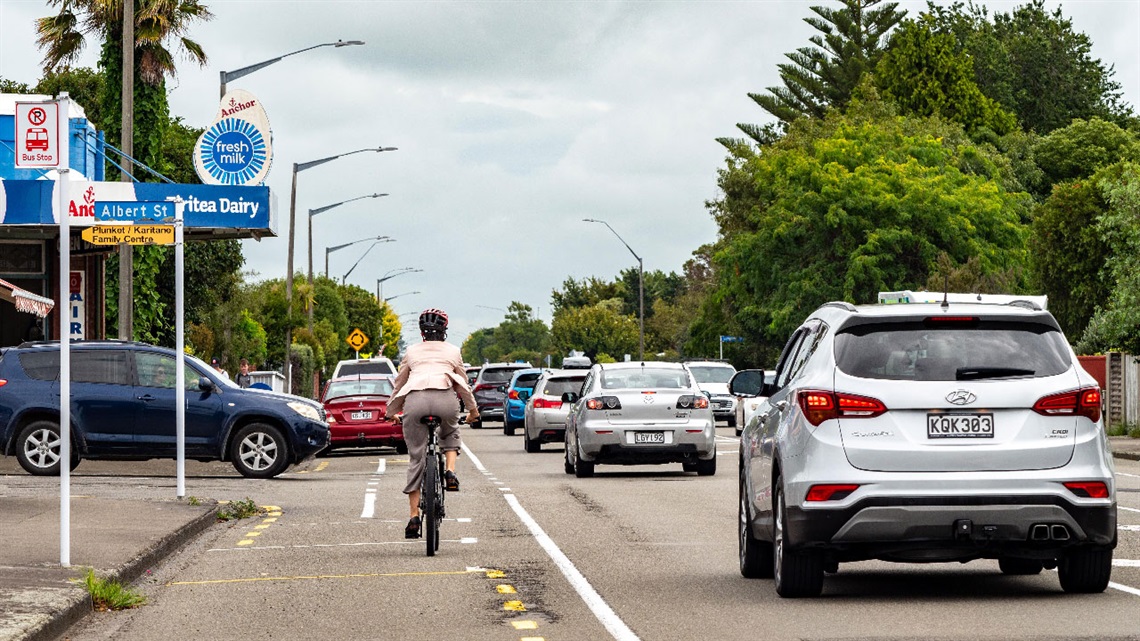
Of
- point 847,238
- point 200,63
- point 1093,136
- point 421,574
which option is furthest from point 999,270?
point 421,574

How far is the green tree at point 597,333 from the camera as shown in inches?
6452

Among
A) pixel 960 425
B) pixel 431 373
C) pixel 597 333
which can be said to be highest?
pixel 597 333

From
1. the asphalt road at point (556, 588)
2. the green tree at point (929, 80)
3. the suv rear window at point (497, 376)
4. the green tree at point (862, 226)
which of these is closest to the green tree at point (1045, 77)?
the green tree at point (929, 80)

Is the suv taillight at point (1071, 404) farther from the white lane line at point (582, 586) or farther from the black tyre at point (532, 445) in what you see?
the black tyre at point (532, 445)

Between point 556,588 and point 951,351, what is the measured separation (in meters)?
2.99

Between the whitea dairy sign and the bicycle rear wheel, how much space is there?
851 inches

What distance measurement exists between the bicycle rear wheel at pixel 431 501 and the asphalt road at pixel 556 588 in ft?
0.46

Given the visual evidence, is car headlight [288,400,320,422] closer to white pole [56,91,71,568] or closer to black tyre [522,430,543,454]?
black tyre [522,430,543,454]

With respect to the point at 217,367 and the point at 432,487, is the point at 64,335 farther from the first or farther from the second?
the point at 217,367

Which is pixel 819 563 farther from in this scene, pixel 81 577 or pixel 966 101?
pixel 966 101

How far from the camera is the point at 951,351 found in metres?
10.8

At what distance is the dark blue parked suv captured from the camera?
25562mm

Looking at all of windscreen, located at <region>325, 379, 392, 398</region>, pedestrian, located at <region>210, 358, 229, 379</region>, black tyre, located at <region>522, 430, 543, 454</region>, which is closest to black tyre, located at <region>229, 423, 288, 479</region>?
pedestrian, located at <region>210, 358, 229, 379</region>

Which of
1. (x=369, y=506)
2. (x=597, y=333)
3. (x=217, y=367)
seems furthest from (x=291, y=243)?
(x=597, y=333)
